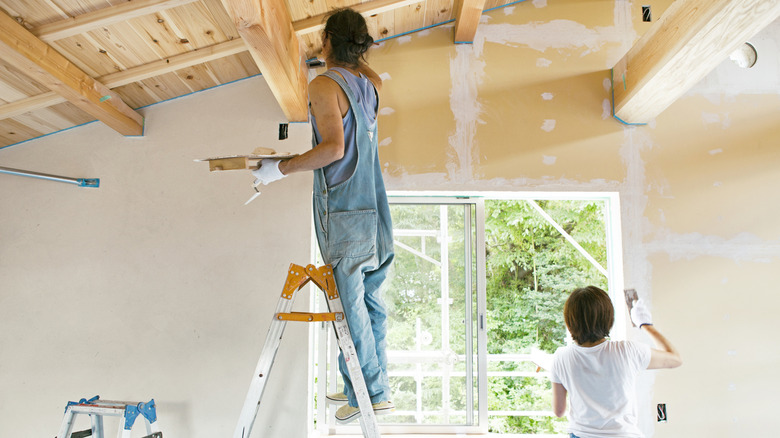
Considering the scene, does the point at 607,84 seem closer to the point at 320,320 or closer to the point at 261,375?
the point at 320,320

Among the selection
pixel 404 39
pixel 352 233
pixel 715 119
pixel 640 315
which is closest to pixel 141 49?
pixel 404 39

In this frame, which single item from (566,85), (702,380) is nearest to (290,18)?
→ (566,85)

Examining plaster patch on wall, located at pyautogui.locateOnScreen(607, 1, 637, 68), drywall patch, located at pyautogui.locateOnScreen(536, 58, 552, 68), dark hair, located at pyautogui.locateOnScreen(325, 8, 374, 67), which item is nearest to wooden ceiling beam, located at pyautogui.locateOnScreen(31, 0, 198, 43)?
dark hair, located at pyautogui.locateOnScreen(325, 8, 374, 67)

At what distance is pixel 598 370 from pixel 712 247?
63.7 inches

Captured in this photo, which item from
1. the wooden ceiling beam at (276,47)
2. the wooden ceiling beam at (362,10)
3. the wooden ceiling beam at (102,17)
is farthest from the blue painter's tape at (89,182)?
the wooden ceiling beam at (362,10)

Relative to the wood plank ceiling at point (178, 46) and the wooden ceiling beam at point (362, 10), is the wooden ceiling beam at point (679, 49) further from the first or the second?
the wooden ceiling beam at point (362, 10)

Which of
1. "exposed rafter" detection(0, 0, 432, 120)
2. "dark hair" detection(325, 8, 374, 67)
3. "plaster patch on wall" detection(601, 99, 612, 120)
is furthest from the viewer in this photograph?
"plaster patch on wall" detection(601, 99, 612, 120)

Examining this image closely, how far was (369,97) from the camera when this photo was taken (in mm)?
1783

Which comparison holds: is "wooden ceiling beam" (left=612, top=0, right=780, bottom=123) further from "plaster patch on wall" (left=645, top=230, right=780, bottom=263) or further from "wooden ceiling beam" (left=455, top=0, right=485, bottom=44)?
"wooden ceiling beam" (left=455, top=0, right=485, bottom=44)

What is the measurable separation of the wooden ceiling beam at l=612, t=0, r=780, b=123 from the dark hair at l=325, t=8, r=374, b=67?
133 centimetres

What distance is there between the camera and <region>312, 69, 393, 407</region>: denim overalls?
63.6 inches

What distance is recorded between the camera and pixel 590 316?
172 cm

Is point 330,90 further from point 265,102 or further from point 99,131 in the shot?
point 99,131

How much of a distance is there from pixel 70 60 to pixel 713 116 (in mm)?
3449
